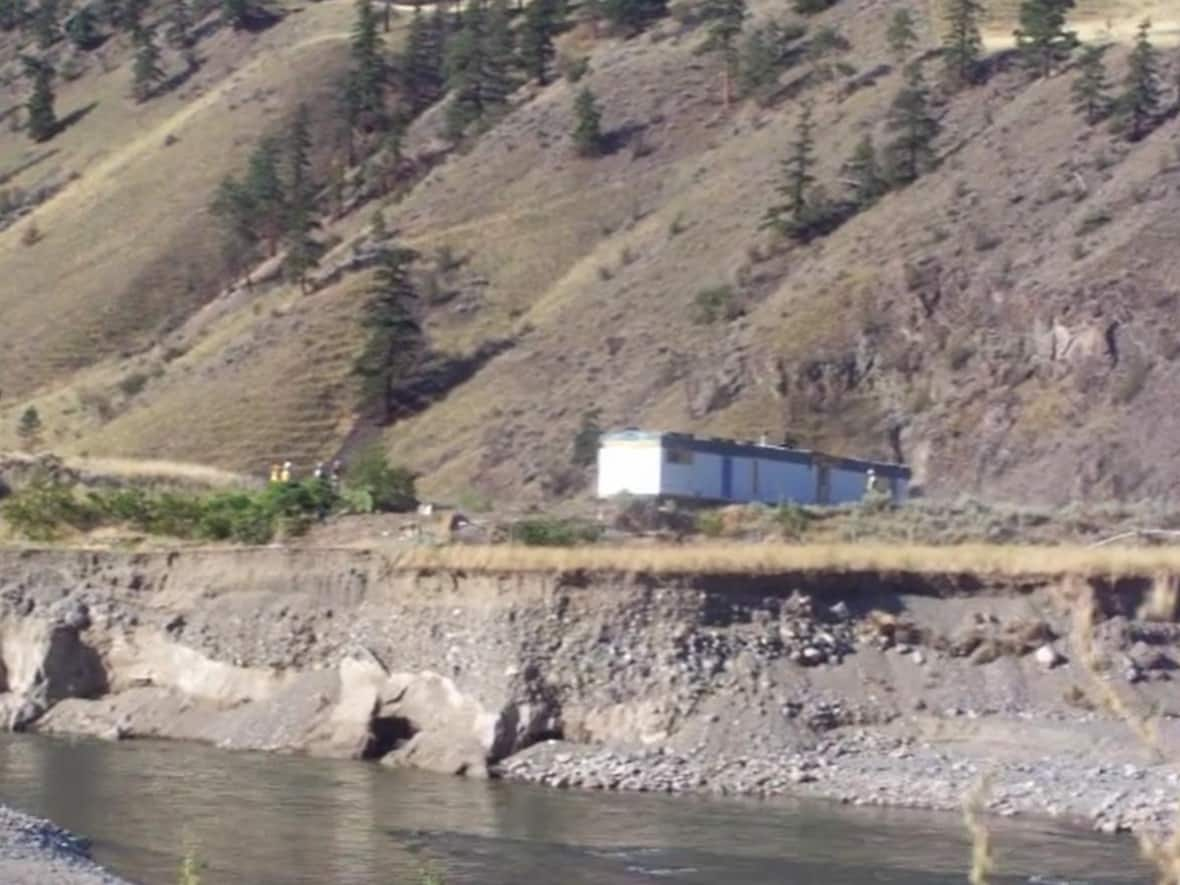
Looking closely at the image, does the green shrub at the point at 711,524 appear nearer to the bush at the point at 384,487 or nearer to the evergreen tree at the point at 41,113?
the bush at the point at 384,487

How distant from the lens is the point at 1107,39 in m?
79.5

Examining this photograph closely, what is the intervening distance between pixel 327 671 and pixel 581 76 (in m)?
58.4

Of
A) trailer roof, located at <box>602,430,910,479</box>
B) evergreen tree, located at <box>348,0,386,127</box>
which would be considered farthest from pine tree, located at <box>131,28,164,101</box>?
trailer roof, located at <box>602,430,910,479</box>

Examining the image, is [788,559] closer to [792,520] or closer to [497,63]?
[792,520]

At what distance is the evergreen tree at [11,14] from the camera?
412ft

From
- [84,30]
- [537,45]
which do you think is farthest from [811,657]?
[84,30]

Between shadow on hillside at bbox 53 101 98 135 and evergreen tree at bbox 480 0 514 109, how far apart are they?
70.5 ft

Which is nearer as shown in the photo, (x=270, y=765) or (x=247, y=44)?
(x=270, y=765)

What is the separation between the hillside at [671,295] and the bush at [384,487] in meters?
11.8

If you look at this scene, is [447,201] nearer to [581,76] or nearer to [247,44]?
[581,76]

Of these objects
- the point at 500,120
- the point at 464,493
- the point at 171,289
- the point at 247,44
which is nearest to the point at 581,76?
the point at 500,120

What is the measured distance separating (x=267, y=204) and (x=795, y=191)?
2358cm

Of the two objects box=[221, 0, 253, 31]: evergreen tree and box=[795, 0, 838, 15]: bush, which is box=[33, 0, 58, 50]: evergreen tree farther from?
box=[795, 0, 838, 15]: bush

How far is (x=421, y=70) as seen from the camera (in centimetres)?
9856
